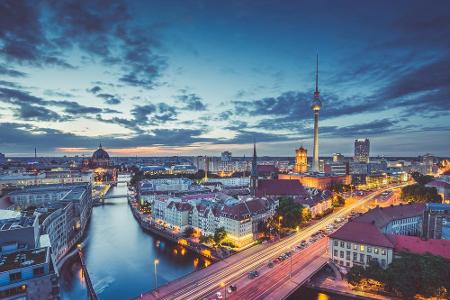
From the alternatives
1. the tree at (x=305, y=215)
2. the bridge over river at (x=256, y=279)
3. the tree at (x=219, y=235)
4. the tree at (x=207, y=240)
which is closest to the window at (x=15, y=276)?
the bridge over river at (x=256, y=279)

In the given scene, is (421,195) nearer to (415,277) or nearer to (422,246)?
(422,246)

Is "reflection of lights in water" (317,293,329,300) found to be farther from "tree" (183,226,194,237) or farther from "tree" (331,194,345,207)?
"tree" (331,194,345,207)

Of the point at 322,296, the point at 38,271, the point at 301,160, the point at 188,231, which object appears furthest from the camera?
the point at 301,160

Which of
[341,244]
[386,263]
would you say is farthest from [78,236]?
[386,263]

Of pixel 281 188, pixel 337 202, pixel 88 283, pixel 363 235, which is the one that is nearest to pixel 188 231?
pixel 88 283

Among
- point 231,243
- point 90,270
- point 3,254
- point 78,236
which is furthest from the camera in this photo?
point 78,236

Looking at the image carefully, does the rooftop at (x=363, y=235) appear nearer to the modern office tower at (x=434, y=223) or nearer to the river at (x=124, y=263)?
the modern office tower at (x=434, y=223)

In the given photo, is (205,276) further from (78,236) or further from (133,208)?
(133,208)
